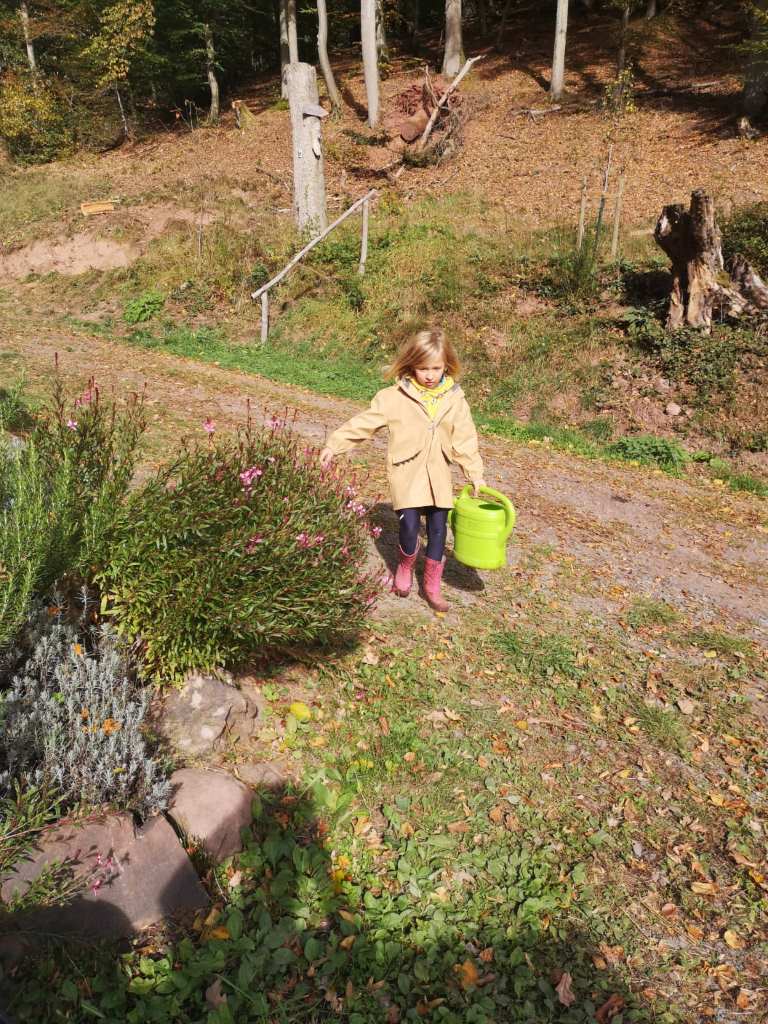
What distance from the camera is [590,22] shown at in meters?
30.2

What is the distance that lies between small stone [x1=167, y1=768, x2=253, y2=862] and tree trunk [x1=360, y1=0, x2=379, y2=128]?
2483cm

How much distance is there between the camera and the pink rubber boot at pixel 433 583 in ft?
16.1

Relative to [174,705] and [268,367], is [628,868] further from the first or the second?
[268,367]

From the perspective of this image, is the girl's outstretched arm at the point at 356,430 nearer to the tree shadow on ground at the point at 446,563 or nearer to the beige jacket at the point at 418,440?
the beige jacket at the point at 418,440

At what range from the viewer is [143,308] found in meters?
14.5

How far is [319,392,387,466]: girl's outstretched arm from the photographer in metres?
4.36

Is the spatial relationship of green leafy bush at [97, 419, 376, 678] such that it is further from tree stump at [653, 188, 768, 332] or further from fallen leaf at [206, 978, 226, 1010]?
tree stump at [653, 188, 768, 332]

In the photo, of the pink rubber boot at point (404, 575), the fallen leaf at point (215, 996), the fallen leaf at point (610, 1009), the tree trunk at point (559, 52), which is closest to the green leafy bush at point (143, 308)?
the pink rubber boot at point (404, 575)

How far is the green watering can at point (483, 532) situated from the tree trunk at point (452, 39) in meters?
26.3

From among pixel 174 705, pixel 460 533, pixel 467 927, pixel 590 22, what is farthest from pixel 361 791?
pixel 590 22

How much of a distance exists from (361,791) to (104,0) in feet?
113

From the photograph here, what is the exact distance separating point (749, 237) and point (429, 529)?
1079 centimetres

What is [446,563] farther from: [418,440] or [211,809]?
[211,809]

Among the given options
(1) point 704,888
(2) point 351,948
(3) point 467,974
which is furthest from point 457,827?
(1) point 704,888
